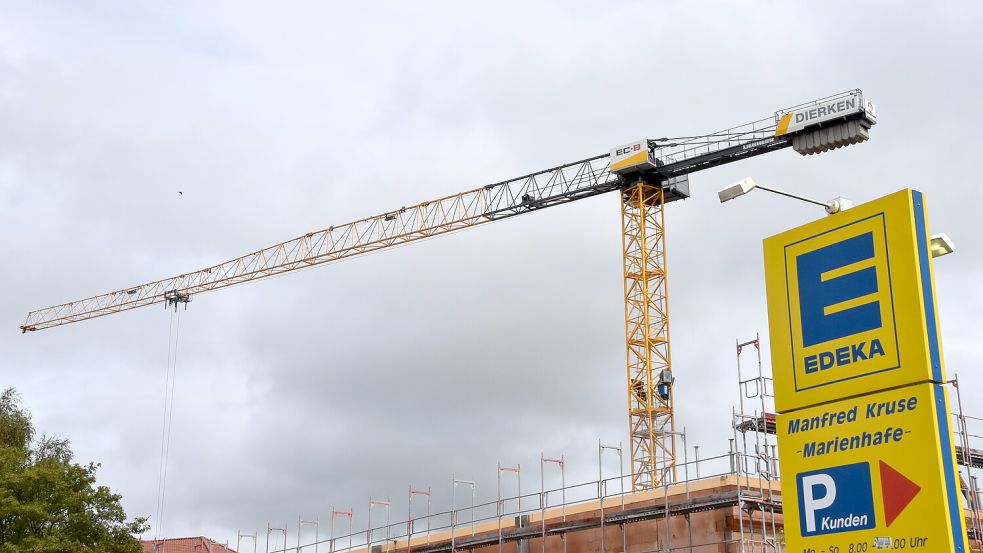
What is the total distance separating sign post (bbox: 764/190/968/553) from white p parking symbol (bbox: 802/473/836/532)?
1 centimetres

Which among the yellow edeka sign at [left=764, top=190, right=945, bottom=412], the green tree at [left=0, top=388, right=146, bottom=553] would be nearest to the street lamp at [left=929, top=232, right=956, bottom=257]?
the yellow edeka sign at [left=764, top=190, right=945, bottom=412]

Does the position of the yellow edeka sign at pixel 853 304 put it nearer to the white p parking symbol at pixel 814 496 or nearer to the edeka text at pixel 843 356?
the edeka text at pixel 843 356

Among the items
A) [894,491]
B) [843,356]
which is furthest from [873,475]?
[843,356]

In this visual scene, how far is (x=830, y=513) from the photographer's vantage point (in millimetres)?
14234

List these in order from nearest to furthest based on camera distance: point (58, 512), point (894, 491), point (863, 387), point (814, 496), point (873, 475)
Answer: point (894, 491), point (873, 475), point (863, 387), point (814, 496), point (58, 512)

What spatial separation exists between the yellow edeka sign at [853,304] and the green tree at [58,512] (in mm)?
34595

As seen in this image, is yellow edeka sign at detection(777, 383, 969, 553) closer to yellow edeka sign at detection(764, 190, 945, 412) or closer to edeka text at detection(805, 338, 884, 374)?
yellow edeka sign at detection(764, 190, 945, 412)

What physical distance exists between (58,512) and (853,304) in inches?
1497

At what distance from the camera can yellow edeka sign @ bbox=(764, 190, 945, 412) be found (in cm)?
1388

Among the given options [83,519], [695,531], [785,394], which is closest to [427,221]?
[83,519]

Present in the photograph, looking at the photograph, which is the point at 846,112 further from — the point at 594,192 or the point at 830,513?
the point at 830,513

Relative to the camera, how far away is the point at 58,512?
4475 centimetres

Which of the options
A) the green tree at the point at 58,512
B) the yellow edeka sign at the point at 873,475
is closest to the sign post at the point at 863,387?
the yellow edeka sign at the point at 873,475

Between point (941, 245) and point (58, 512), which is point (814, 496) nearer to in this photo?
point (941, 245)
